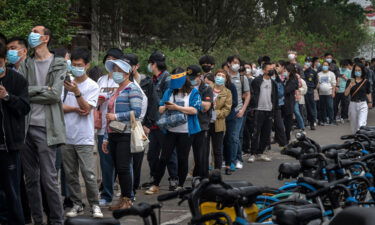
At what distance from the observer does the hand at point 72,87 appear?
8.09 metres

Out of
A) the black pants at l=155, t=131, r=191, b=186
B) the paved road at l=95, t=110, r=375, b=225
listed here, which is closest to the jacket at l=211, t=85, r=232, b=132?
the paved road at l=95, t=110, r=375, b=225

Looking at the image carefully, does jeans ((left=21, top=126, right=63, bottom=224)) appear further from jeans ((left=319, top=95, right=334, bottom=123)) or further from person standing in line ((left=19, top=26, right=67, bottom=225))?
jeans ((left=319, top=95, right=334, bottom=123))

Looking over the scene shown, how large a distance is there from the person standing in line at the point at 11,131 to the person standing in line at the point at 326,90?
47.5ft

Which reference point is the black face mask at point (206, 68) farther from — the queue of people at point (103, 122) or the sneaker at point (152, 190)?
the sneaker at point (152, 190)

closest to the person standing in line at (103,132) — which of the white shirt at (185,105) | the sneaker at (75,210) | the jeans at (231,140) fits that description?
the sneaker at (75,210)

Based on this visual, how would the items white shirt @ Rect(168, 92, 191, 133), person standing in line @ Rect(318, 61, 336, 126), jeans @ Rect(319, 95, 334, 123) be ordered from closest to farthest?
white shirt @ Rect(168, 92, 191, 133), person standing in line @ Rect(318, 61, 336, 126), jeans @ Rect(319, 95, 334, 123)

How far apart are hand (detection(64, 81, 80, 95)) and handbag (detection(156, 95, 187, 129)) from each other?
207 cm

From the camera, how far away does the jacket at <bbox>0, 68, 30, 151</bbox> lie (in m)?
6.86

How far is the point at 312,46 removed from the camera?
39.0 m

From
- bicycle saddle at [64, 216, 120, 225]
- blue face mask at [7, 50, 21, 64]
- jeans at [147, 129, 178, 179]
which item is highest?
blue face mask at [7, 50, 21, 64]

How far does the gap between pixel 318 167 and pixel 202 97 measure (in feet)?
13.6

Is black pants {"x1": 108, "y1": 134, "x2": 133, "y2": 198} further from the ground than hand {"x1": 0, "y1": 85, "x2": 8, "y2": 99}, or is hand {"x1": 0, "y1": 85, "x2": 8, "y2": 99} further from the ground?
hand {"x1": 0, "y1": 85, "x2": 8, "y2": 99}

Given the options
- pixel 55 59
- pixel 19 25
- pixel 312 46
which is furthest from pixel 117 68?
pixel 312 46

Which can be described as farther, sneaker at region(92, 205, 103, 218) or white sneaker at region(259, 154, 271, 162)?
white sneaker at region(259, 154, 271, 162)
